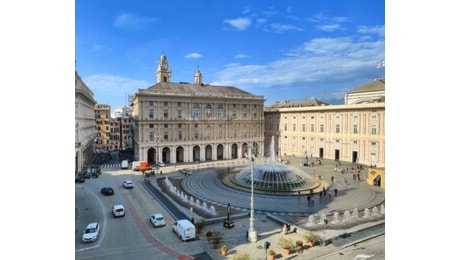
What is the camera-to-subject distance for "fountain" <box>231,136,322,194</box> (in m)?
30.1

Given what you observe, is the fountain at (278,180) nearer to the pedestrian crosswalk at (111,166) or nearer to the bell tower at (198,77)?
the pedestrian crosswalk at (111,166)

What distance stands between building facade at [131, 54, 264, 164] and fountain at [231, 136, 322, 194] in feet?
57.3

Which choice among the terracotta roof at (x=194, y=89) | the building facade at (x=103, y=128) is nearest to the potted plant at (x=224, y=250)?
the terracotta roof at (x=194, y=89)

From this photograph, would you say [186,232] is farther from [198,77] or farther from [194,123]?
[198,77]

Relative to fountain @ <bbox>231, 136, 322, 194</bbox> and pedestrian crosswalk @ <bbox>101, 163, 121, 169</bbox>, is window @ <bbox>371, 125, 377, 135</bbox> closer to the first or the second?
fountain @ <bbox>231, 136, 322, 194</bbox>

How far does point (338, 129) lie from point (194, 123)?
2680 centimetres

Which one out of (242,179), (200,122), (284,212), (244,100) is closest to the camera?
(284,212)

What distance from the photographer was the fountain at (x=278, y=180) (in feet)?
98.7

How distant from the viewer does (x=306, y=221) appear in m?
20.6

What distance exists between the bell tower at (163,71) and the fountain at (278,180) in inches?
1537
